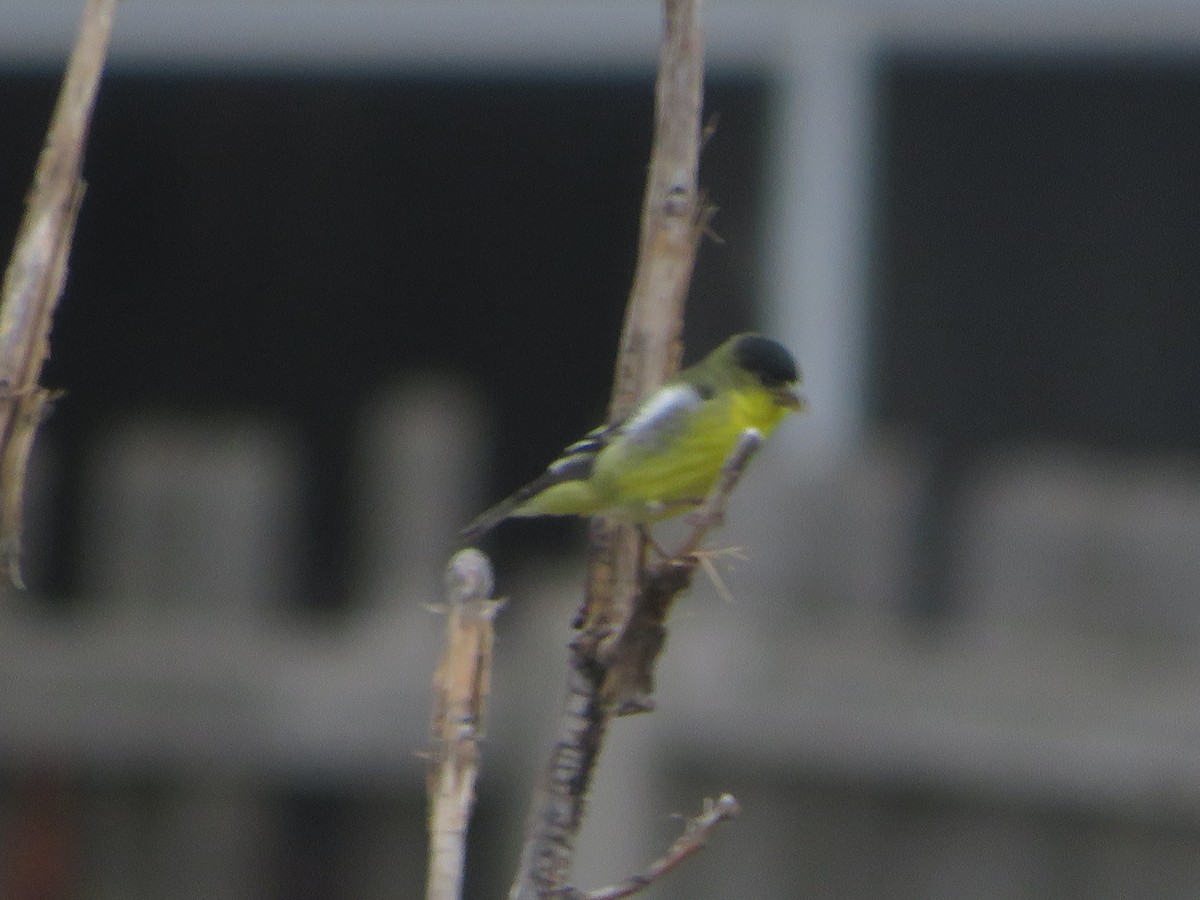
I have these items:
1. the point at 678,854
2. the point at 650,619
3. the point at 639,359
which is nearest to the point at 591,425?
the point at 639,359

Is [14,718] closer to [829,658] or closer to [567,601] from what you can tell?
[567,601]

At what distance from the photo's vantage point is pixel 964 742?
171 inches

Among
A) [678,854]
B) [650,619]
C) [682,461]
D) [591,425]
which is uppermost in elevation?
[591,425]

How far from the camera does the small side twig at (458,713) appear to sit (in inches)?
47.8

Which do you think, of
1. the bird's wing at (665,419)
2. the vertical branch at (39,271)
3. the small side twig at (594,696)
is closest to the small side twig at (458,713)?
the small side twig at (594,696)

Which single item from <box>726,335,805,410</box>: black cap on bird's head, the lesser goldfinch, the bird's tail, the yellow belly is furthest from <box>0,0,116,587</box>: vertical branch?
<box>726,335,805,410</box>: black cap on bird's head

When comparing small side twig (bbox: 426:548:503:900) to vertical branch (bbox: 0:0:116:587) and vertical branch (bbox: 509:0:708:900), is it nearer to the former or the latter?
vertical branch (bbox: 509:0:708:900)

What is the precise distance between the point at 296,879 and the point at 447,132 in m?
4.02

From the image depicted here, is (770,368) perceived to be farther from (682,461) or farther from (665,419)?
(665,419)

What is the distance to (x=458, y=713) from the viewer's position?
1287 mm

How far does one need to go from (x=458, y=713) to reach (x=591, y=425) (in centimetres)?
789

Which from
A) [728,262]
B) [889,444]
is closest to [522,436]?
[728,262]

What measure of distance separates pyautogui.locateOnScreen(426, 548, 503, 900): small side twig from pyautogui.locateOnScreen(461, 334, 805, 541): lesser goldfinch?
101 cm

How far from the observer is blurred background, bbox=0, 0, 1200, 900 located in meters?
4.44
